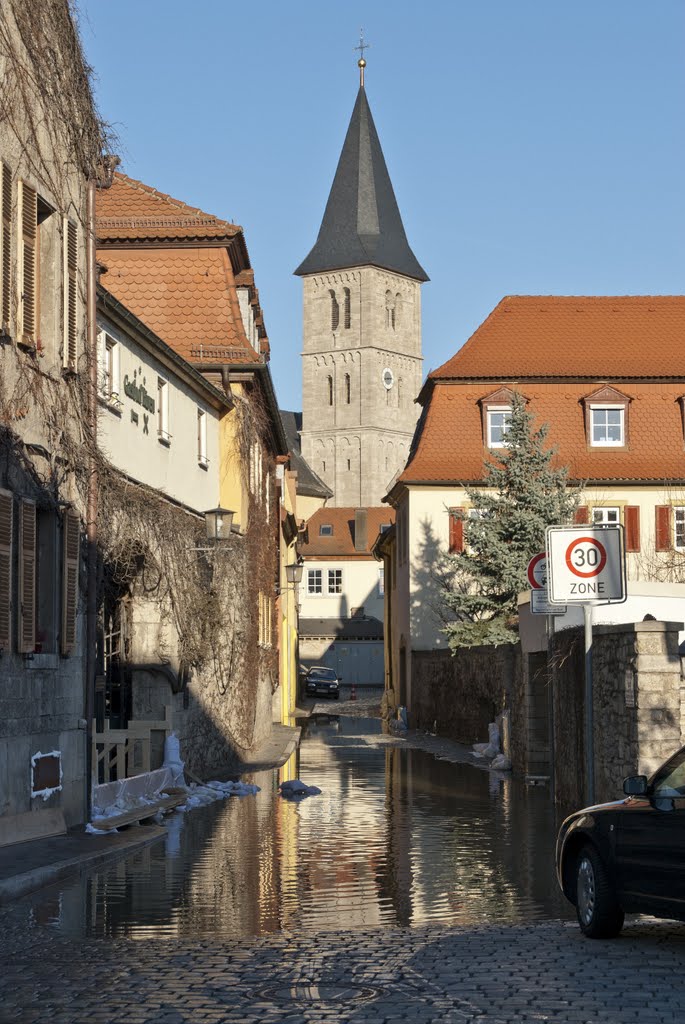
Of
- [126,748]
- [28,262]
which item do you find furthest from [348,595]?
[28,262]

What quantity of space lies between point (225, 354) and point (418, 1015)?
2172 centimetres

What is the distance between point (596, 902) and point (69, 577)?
26.6 feet

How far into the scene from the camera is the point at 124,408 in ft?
68.0

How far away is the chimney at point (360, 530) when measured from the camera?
336ft

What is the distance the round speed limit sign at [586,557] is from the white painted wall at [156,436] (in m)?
7.09

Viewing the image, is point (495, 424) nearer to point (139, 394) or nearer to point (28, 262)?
point (139, 394)

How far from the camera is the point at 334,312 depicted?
14000 cm

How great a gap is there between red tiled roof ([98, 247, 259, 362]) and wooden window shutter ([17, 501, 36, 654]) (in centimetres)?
1350

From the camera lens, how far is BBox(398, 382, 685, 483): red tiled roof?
159 ft

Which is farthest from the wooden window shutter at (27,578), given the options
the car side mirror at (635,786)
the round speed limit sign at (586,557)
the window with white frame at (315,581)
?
the window with white frame at (315,581)

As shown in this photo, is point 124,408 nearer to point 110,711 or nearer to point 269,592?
point 110,711

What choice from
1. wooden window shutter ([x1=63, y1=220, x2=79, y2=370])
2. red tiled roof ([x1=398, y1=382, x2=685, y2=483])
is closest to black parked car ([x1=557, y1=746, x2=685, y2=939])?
wooden window shutter ([x1=63, y1=220, x2=79, y2=370])

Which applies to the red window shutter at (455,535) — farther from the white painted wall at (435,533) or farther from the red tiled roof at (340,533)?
the red tiled roof at (340,533)

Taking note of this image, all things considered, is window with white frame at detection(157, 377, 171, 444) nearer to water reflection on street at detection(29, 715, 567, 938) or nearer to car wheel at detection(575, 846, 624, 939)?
water reflection on street at detection(29, 715, 567, 938)
